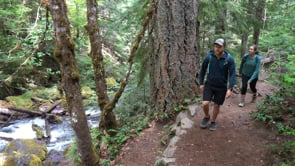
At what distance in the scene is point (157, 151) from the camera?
6.04m

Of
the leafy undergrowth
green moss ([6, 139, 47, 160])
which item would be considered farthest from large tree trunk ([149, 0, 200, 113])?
green moss ([6, 139, 47, 160])

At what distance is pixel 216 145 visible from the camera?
5.46 meters

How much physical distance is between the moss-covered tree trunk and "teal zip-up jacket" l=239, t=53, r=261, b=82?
13.4ft

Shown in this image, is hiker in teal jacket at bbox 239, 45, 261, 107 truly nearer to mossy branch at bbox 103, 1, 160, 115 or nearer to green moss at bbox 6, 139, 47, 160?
mossy branch at bbox 103, 1, 160, 115

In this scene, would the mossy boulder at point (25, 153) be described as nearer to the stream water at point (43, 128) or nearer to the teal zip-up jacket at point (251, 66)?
the stream water at point (43, 128)

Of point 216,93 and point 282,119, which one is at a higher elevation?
point 216,93

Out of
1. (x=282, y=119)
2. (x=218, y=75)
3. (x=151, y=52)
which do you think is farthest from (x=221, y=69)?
(x=151, y=52)

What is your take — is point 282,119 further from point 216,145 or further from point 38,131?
point 38,131

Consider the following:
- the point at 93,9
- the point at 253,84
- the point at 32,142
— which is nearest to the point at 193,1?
the point at 93,9

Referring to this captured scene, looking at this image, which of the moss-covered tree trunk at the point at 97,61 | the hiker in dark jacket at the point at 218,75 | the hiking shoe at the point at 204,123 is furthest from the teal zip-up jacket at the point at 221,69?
the moss-covered tree trunk at the point at 97,61

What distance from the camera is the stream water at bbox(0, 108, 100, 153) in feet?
33.2

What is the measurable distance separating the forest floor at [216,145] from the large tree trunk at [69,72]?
118cm

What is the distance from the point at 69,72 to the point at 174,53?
3.05 meters

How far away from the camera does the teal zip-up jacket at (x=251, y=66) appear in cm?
721
